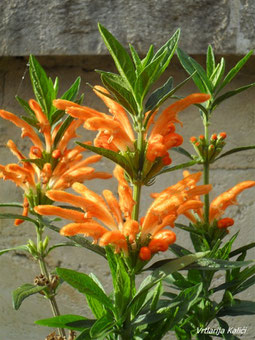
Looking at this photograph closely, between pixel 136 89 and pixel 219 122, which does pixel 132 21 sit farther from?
pixel 136 89

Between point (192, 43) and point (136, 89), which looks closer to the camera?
point (136, 89)

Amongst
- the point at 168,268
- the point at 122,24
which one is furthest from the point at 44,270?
the point at 122,24

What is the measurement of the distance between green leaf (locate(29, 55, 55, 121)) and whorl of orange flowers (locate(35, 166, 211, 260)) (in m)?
0.20

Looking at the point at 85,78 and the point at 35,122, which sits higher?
the point at 85,78

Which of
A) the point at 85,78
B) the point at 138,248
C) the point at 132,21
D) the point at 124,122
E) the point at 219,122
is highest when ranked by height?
the point at 132,21

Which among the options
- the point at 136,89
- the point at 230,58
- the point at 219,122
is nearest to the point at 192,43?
the point at 230,58

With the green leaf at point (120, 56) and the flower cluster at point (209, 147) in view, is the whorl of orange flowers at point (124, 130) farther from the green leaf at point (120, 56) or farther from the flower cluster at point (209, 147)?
the flower cluster at point (209, 147)

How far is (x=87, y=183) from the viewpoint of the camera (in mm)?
1500

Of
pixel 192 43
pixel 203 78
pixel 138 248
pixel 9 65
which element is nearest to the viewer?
pixel 138 248

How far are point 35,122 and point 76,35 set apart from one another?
58cm

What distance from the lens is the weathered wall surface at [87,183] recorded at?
147 cm

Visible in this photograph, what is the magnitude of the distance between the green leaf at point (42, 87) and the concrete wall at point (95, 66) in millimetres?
534

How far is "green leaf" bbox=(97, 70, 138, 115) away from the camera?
2.25 ft

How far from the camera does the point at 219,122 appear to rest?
4.87 feet
